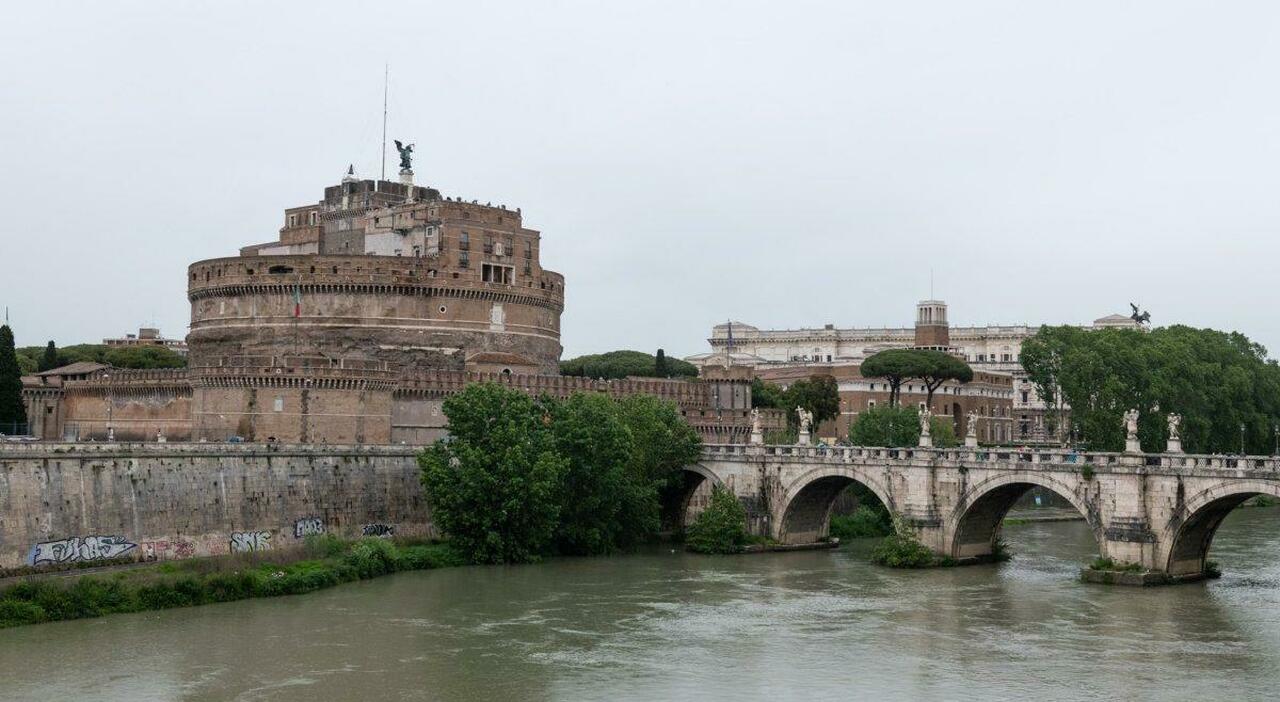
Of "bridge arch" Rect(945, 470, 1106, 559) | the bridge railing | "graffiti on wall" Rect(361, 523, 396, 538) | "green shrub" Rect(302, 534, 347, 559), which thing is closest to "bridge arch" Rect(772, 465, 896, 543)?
the bridge railing

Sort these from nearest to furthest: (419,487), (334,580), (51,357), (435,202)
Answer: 1. (334,580)
2. (419,487)
3. (435,202)
4. (51,357)

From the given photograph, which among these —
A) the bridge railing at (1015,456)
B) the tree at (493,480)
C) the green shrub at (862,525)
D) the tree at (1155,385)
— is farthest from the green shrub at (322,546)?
the tree at (1155,385)

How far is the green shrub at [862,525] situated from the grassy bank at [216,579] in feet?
56.4

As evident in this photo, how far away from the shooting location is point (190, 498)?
43312mm

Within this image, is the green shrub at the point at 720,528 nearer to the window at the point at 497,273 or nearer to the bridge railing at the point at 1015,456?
the bridge railing at the point at 1015,456

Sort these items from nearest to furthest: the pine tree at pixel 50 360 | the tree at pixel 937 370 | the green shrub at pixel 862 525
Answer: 1. the green shrub at pixel 862 525
2. the pine tree at pixel 50 360
3. the tree at pixel 937 370

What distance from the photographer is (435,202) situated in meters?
66.4

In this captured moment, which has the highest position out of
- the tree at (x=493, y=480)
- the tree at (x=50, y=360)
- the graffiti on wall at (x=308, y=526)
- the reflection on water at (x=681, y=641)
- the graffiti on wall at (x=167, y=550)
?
the tree at (x=50, y=360)

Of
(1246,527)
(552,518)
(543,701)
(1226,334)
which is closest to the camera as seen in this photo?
(543,701)

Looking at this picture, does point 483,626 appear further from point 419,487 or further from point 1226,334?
point 1226,334

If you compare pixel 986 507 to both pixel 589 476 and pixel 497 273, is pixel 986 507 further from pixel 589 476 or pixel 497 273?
pixel 497 273

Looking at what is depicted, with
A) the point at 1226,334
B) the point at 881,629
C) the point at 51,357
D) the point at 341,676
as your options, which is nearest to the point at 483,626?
the point at 341,676

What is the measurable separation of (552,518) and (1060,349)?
3163 cm

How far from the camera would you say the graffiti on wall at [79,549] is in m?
38.4
